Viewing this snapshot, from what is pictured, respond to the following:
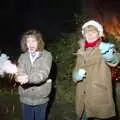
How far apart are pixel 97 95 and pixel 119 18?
6.80 m

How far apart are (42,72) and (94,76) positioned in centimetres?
77

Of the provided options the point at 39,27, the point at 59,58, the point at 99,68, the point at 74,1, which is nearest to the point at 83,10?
the point at 74,1

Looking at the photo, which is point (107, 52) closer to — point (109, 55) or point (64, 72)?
point (109, 55)

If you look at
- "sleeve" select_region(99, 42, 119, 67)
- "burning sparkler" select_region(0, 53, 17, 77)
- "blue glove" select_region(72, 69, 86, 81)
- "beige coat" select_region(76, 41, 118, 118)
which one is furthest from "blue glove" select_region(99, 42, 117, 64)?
"burning sparkler" select_region(0, 53, 17, 77)

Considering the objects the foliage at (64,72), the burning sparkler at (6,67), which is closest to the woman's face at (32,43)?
the burning sparkler at (6,67)

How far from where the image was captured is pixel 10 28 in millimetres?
14812

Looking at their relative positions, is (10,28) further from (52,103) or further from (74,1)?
(52,103)

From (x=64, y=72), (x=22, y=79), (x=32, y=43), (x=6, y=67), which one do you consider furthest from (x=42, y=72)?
(x=64, y=72)

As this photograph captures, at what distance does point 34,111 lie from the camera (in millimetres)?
6555

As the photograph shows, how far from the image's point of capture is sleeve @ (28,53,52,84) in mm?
6184

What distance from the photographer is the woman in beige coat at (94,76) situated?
6305 mm

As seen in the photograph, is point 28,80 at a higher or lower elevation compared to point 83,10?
lower

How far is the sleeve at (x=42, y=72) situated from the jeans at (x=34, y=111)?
0.48 metres

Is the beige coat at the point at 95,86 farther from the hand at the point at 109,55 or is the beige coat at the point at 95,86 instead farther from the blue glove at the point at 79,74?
the hand at the point at 109,55
